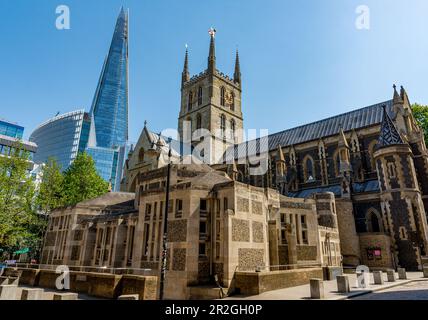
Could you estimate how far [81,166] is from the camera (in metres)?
43.2

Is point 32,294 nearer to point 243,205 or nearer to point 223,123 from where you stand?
point 243,205

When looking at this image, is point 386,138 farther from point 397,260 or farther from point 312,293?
point 312,293

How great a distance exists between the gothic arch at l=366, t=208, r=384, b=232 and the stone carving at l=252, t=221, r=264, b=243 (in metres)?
20.4

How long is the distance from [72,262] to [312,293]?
24.6 m

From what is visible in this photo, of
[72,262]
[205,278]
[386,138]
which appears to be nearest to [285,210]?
[205,278]

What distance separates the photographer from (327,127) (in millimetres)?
46125

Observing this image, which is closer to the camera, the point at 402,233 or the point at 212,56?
the point at 402,233

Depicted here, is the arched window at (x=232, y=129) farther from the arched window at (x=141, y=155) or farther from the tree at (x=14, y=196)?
the tree at (x=14, y=196)

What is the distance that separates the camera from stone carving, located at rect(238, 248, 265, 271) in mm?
18359

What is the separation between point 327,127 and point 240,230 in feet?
112

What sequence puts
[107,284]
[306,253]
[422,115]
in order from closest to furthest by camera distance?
[107,284] < [306,253] < [422,115]

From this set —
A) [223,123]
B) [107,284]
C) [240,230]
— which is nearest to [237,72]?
[223,123]

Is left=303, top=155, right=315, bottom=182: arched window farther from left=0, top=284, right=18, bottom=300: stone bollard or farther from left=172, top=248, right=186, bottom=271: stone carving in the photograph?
left=0, top=284, right=18, bottom=300: stone bollard

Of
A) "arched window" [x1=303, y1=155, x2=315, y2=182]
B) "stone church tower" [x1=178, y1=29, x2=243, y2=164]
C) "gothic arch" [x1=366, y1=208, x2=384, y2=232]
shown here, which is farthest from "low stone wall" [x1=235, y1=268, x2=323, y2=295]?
"stone church tower" [x1=178, y1=29, x2=243, y2=164]
